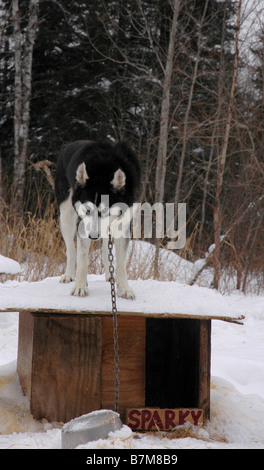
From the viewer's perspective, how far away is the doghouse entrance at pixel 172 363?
99.3 inches

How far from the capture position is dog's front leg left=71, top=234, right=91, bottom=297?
8.35 ft

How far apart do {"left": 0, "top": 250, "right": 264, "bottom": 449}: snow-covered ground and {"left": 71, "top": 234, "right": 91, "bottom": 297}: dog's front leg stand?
724 mm

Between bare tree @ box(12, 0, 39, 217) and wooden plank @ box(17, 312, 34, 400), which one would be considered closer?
wooden plank @ box(17, 312, 34, 400)

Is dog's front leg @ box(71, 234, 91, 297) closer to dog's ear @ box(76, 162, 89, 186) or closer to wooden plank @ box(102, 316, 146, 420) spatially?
wooden plank @ box(102, 316, 146, 420)

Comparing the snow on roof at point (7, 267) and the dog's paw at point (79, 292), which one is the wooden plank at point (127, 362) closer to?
the dog's paw at point (79, 292)

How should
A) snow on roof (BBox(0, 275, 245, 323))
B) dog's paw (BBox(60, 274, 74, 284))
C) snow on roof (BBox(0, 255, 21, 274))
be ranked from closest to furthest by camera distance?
snow on roof (BBox(0, 275, 245, 323)) < dog's paw (BBox(60, 274, 74, 284)) < snow on roof (BBox(0, 255, 21, 274))

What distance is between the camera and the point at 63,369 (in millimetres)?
2402

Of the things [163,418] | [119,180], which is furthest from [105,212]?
[163,418]

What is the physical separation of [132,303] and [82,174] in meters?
0.79

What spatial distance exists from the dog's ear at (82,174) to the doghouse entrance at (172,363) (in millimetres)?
910

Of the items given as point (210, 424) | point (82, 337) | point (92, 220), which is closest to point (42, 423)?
point (82, 337)

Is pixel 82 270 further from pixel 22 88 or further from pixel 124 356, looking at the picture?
pixel 22 88

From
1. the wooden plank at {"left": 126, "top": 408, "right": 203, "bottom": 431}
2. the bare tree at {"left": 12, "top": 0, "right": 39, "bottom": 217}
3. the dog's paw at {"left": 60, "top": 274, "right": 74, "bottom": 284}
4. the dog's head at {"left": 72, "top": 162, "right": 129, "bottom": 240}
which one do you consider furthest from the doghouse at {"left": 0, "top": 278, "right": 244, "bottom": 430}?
the bare tree at {"left": 12, "top": 0, "right": 39, "bottom": 217}

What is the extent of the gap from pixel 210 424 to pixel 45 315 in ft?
3.76
